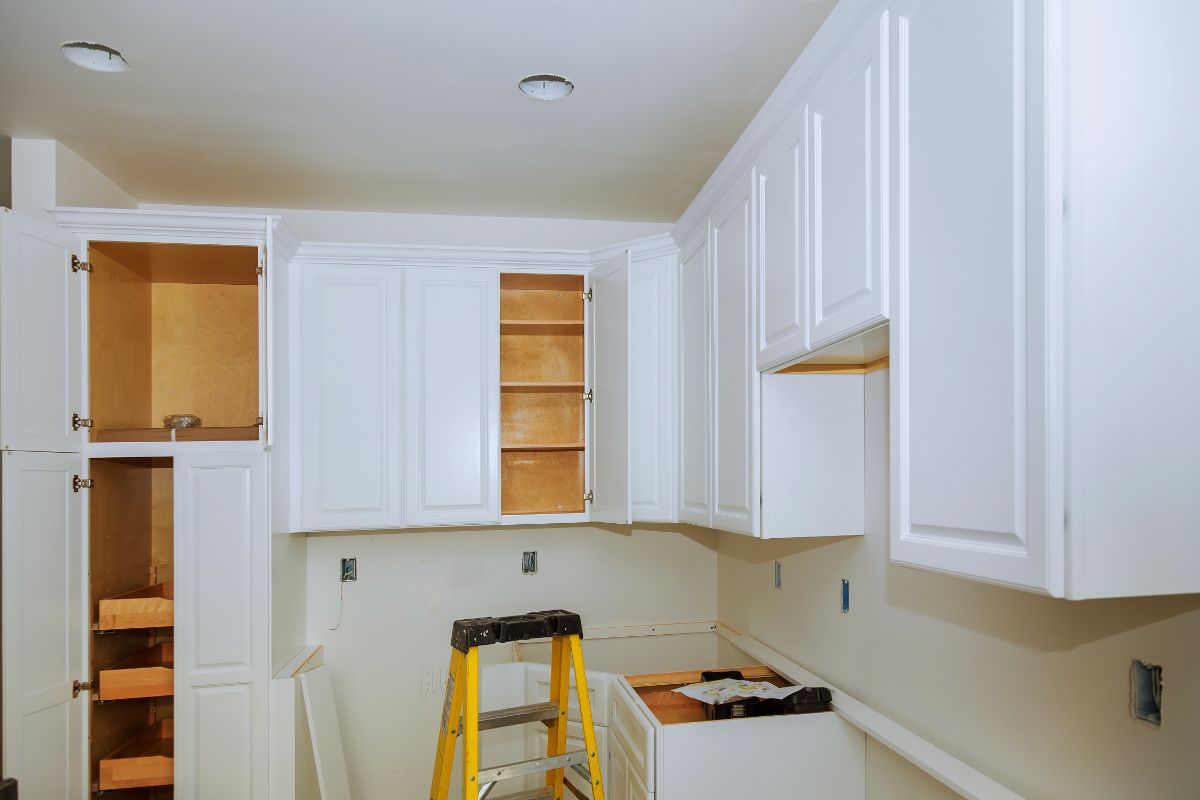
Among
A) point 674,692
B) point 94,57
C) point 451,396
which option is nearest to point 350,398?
point 451,396

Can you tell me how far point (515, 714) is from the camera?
2.81 meters

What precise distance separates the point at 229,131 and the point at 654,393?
179cm

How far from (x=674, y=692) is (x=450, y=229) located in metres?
2.31

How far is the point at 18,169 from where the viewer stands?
285cm

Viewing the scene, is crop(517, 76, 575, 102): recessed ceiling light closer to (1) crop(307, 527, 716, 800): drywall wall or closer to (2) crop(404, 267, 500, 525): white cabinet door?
(2) crop(404, 267, 500, 525): white cabinet door

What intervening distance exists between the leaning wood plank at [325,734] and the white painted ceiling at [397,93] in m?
2.00

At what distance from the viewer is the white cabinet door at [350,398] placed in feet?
10.8

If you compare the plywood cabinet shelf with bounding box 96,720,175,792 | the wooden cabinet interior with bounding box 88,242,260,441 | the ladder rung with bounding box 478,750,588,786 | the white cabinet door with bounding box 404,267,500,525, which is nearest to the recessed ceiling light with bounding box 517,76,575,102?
the white cabinet door with bounding box 404,267,500,525

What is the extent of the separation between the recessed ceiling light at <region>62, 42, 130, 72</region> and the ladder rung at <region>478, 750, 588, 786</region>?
237cm

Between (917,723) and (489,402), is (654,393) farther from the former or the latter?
(917,723)

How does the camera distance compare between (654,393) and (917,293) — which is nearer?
(917,293)

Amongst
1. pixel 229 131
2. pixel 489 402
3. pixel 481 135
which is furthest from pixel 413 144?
pixel 489 402

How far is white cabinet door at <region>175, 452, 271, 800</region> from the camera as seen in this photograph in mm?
2879

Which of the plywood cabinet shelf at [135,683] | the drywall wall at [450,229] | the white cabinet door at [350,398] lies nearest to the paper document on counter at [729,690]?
the white cabinet door at [350,398]
